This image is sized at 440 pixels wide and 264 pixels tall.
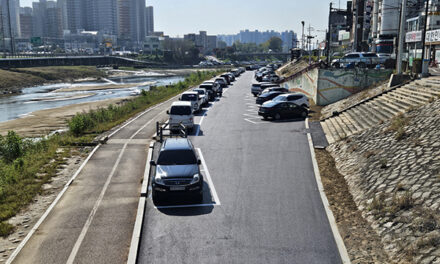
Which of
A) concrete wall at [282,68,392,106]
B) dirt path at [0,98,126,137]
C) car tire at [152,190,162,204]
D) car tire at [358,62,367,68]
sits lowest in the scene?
dirt path at [0,98,126,137]

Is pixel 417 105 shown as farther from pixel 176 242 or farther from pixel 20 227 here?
pixel 20 227

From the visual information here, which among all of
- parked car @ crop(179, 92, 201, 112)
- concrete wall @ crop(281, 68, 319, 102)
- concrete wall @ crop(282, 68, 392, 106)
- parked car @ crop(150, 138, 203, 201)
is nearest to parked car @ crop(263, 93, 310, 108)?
concrete wall @ crop(282, 68, 392, 106)

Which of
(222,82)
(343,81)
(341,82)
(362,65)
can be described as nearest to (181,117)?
(341,82)

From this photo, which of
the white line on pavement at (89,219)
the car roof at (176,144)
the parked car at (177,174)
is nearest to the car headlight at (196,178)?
the parked car at (177,174)

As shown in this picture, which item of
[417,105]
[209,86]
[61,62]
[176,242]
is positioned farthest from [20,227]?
[61,62]

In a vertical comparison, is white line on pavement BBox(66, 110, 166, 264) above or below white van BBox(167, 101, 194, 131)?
below

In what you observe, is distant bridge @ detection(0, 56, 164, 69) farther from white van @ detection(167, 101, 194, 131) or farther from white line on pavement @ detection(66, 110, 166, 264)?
white line on pavement @ detection(66, 110, 166, 264)

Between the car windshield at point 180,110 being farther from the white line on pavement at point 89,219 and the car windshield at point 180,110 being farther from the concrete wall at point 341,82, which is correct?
the concrete wall at point 341,82

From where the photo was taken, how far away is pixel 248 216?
43.2ft

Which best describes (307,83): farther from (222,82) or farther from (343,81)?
(222,82)

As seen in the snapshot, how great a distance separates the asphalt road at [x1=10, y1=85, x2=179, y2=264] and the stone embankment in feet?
24.1

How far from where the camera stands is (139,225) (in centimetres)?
1221

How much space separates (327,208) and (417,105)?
10.5 metres

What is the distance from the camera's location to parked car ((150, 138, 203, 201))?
45.9ft
